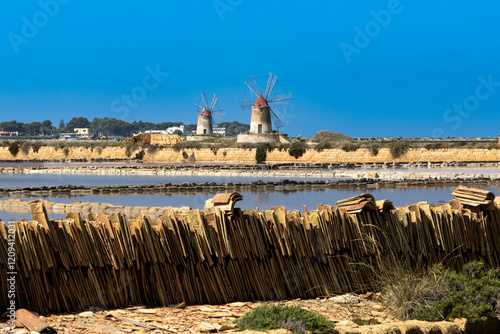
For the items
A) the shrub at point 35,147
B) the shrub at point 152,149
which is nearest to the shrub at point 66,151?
the shrub at point 35,147

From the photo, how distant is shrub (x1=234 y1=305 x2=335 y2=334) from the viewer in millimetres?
3949

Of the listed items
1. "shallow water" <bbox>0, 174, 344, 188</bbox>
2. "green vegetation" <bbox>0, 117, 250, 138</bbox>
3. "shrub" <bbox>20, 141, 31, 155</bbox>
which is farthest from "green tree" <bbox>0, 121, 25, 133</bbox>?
"shallow water" <bbox>0, 174, 344, 188</bbox>

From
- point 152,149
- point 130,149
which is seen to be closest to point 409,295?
point 152,149

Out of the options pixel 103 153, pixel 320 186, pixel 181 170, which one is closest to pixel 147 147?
pixel 103 153

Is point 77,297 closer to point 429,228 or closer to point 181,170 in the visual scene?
point 429,228

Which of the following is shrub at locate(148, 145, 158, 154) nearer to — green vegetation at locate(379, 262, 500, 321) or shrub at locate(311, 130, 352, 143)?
shrub at locate(311, 130, 352, 143)

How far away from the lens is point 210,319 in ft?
14.8

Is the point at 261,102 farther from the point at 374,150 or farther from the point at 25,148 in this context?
the point at 25,148

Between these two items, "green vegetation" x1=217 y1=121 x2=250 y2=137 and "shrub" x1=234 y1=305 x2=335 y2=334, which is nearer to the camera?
"shrub" x1=234 y1=305 x2=335 y2=334

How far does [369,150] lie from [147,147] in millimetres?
14636

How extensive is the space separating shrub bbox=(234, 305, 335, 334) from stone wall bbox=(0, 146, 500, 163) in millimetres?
29571

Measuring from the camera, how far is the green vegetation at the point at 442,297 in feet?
14.5

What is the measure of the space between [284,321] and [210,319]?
71 centimetres

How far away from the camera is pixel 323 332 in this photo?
396cm
